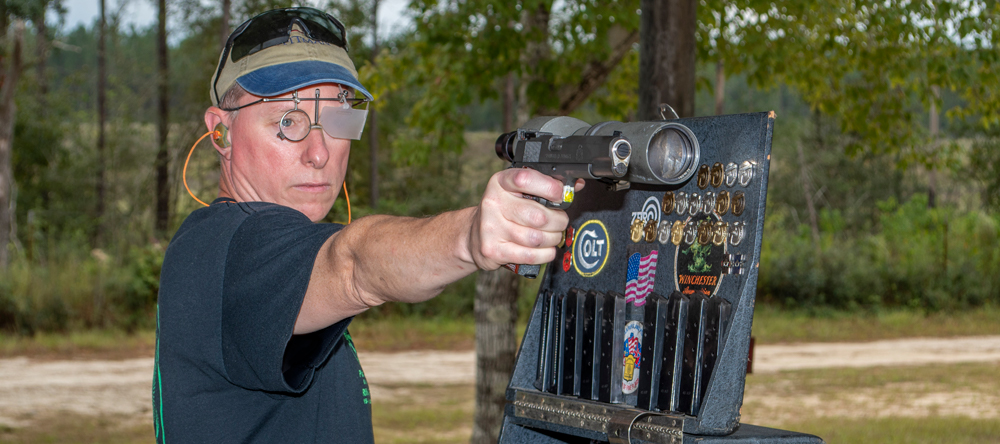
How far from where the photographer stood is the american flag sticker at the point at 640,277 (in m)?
2.23

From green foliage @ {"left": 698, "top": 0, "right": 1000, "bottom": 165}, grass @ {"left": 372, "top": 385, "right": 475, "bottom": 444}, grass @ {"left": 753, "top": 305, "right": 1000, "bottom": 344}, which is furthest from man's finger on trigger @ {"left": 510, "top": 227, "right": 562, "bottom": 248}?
grass @ {"left": 753, "top": 305, "right": 1000, "bottom": 344}

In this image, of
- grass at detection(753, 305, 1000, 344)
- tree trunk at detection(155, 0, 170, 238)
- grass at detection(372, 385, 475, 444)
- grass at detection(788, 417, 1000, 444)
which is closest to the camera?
grass at detection(788, 417, 1000, 444)

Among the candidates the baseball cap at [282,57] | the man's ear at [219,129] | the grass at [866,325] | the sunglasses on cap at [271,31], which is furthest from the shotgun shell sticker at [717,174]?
the grass at [866,325]

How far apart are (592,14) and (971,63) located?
3.27 metres

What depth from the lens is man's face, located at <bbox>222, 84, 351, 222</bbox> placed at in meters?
2.06

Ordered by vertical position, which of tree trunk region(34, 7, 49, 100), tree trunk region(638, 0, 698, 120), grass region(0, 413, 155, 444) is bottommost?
grass region(0, 413, 155, 444)

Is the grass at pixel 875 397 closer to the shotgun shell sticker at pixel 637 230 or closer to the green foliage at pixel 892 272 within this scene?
the green foliage at pixel 892 272

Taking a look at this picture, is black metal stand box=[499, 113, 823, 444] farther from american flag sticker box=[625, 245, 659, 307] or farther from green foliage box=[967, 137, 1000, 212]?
green foliage box=[967, 137, 1000, 212]

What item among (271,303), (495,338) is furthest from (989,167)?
(271,303)

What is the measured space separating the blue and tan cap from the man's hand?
800 millimetres

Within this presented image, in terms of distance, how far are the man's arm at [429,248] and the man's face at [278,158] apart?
1.71ft

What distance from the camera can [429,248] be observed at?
1.50 metres

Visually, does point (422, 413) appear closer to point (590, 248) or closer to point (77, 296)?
point (590, 248)

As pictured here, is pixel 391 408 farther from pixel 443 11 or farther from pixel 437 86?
pixel 443 11
